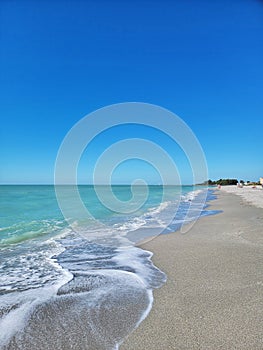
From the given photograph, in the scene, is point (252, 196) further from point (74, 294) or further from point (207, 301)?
point (74, 294)

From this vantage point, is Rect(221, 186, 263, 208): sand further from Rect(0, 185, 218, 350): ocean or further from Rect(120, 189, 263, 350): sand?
Rect(0, 185, 218, 350): ocean

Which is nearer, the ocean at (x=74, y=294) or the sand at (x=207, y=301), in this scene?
the sand at (x=207, y=301)

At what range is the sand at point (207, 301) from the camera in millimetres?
2354

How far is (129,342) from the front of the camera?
7.75ft

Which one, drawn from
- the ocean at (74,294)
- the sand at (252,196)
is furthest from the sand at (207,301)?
the sand at (252,196)

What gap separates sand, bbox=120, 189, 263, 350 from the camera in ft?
7.72

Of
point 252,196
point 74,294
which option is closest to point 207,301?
point 74,294

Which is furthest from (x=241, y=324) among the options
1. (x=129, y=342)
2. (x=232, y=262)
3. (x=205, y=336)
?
(x=232, y=262)

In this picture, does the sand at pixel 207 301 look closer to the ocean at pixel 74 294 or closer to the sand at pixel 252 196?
the ocean at pixel 74 294

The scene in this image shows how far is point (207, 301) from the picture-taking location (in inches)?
124

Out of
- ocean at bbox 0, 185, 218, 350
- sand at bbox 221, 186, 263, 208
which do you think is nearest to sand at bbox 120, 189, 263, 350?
ocean at bbox 0, 185, 218, 350

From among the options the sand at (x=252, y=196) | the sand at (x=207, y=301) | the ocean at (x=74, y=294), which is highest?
the sand at (x=252, y=196)

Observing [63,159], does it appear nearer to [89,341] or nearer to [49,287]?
[49,287]

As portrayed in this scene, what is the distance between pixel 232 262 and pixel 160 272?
1588 mm
